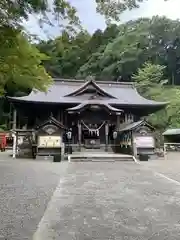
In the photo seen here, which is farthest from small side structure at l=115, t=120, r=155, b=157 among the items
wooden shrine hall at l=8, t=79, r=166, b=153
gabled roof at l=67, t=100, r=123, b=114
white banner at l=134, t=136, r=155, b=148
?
wooden shrine hall at l=8, t=79, r=166, b=153

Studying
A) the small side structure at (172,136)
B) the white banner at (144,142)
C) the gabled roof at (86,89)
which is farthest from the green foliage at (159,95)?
the white banner at (144,142)

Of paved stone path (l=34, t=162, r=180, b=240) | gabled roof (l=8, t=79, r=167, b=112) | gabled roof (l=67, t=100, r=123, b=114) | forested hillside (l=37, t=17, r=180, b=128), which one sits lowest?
paved stone path (l=34, t=162, r=180, b=240)

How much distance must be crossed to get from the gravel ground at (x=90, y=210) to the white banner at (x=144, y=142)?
992 cm

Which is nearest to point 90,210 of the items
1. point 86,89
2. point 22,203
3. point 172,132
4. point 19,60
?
point 22,203

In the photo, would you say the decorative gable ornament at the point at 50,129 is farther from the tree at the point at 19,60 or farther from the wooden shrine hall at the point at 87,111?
the tree at the point at 19,60

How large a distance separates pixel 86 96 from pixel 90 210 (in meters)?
19.8

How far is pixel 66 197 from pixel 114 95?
20.1 metres

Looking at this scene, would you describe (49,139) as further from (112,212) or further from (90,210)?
(112,212)

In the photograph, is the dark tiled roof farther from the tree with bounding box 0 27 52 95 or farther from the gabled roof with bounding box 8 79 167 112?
the tree with bounding box 0 27 52 95

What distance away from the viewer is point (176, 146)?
89.5ft

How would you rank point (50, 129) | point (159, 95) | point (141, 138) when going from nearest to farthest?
point (50, 129) < point (141, 138) < point (159, 95)

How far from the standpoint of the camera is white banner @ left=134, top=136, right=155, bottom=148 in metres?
19.2

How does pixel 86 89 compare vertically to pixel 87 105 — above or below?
above

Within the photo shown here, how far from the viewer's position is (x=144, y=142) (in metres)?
19.2
